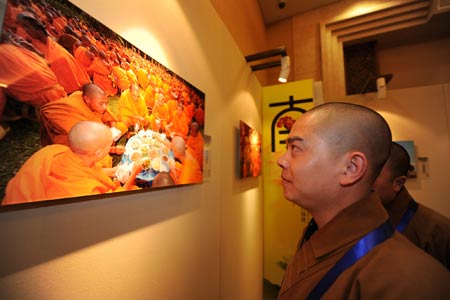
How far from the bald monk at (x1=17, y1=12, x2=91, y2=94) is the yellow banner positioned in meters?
2.42

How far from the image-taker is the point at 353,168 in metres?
0.73

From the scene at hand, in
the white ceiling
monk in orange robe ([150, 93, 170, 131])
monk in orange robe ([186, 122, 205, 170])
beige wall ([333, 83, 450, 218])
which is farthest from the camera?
the white ceiling

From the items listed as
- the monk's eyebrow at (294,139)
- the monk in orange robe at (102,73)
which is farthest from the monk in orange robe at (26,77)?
the monk's eyebrow at (294,139)

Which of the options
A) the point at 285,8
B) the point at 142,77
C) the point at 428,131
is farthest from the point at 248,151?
the point at 285,8

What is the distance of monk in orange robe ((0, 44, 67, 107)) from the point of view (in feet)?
1.39

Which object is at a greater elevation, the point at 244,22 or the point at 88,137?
the point at 244,22

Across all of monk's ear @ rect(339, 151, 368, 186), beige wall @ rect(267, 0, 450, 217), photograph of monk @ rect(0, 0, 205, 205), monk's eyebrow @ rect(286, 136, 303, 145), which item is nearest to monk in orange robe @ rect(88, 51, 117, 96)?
photograph of monk @ rect(0, 0, 205, 205)

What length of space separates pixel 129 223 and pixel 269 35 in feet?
13.4

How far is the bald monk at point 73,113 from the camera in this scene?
1.60 ft

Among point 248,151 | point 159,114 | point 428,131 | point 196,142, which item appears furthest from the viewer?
point 428,131

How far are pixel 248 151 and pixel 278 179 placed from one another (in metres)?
0.92

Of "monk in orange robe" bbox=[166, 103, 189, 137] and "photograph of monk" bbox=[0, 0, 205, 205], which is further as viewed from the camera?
"monk in orange robe" bbox=[166, 103, 189, 137]

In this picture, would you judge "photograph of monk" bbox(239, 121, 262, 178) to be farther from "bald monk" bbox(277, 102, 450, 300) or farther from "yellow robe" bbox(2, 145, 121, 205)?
"yellow robe" bbox(2, 145, 121, 205)

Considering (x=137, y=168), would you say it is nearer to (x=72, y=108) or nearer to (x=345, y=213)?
(x=72, y=108)
